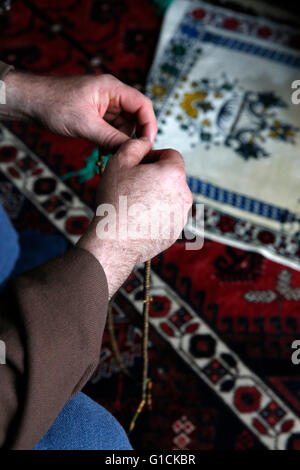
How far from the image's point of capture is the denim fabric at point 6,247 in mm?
956

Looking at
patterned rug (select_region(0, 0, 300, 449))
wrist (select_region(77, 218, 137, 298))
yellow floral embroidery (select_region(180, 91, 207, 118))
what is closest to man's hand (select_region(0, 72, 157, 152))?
wrist (select_region(77, 218, 137, 298))

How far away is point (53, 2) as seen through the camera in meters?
1.86

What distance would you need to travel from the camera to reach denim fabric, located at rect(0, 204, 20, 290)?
3.14ft

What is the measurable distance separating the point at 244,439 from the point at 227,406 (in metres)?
0.08

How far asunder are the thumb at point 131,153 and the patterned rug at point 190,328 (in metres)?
0.63

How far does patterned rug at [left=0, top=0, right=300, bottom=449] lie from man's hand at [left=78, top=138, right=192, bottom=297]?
0.56m

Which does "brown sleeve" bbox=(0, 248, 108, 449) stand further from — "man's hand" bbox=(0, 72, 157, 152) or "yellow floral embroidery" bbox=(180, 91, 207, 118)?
"yellow floral embroidery" bbox=(180, 91, 207, 118)

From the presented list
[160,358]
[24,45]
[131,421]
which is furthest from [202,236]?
[24,45]

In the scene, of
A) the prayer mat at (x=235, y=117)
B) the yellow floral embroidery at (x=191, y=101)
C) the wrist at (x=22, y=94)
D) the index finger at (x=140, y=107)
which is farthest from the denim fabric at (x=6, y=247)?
the yellow floral embroidery at (x=191, y=101)

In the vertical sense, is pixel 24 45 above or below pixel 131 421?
above

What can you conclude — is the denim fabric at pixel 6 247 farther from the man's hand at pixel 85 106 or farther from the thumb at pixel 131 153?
the thumb at pixel 131 153

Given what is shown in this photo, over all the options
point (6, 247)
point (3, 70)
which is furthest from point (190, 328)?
point (3, 70)

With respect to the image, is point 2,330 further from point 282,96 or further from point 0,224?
point 282,96

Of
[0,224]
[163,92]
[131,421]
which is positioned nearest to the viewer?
[0,224]
